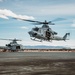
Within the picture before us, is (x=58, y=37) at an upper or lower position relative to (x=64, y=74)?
upper

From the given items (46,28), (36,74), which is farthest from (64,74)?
(46,28)

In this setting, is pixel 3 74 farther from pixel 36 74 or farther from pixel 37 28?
pixel 37 28

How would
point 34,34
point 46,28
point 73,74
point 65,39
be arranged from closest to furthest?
point 73,74 < point 34,34 < point 46,28 < point 65,39

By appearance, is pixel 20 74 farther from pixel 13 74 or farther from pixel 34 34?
pixel 34 34

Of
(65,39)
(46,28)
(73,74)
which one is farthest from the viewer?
(65,39)

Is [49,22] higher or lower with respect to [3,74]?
higher

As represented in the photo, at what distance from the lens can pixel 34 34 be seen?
126062 millimetres

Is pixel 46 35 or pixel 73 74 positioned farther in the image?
pixel 46 35

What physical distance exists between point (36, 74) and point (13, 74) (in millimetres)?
3722

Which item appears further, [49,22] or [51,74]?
[49,22]

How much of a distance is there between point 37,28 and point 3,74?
293 feet

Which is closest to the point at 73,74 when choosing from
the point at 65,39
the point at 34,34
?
the point at 34,34

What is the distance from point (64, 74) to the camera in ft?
147

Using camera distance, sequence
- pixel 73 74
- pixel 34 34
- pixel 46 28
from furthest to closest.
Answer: pixel 46 28 < pixel 34 34 < pixel 73 74
